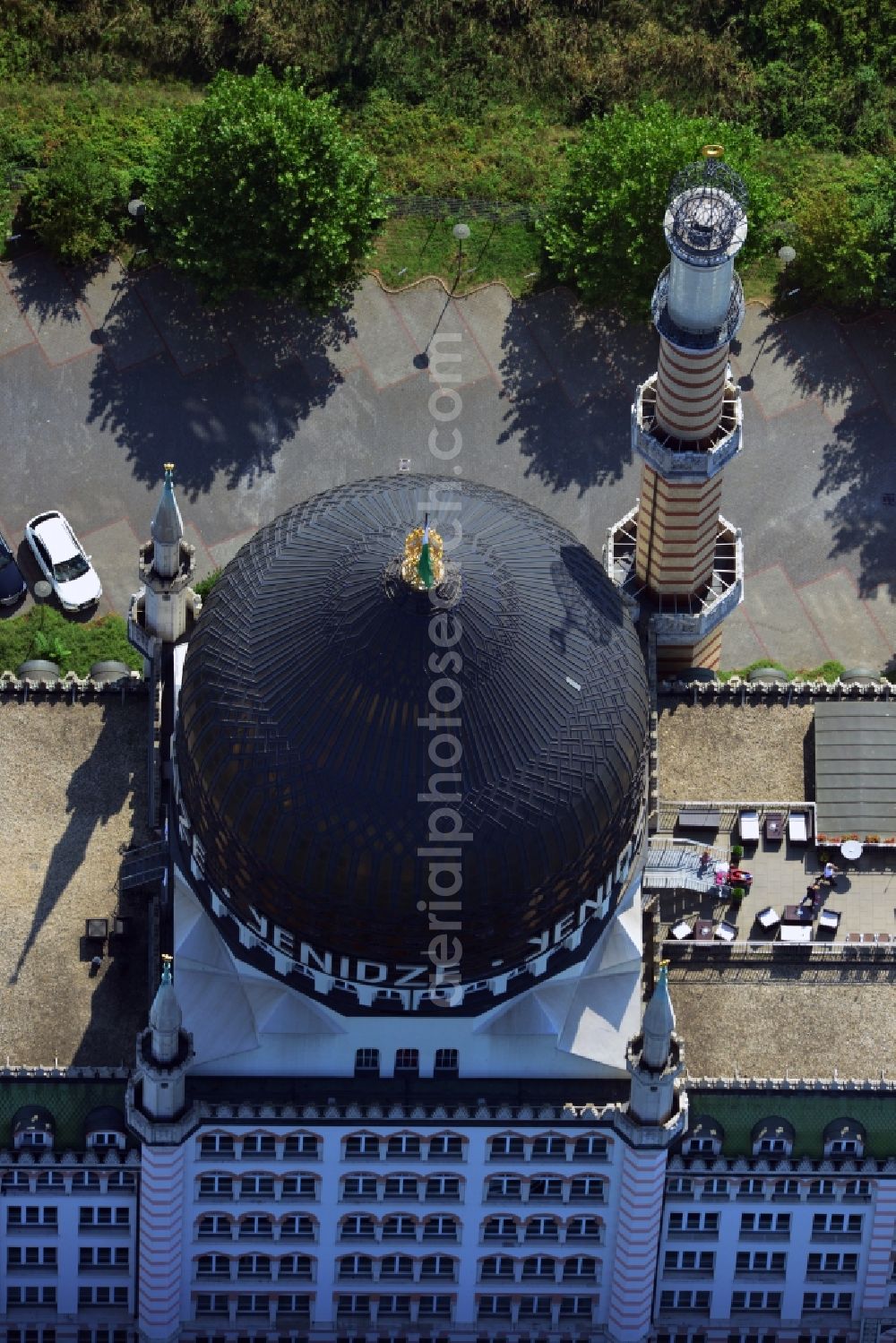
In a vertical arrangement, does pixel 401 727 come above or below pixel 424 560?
below

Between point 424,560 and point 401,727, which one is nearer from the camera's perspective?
point 424,560

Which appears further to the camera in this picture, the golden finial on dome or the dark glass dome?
the dark glass dome

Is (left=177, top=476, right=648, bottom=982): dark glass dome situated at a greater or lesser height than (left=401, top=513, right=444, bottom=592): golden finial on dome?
lesser

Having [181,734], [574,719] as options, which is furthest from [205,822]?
[574,719]

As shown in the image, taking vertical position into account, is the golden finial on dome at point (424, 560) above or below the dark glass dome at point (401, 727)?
above
